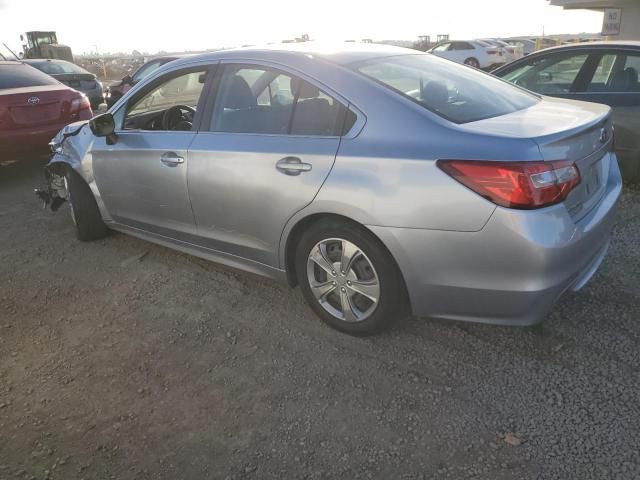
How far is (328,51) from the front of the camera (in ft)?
10.6

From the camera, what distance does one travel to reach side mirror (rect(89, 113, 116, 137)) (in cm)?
396

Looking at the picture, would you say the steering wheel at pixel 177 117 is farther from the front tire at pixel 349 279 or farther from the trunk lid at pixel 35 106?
the trunk lid at pixel 35 106

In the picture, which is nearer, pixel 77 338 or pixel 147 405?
pixel 147 405

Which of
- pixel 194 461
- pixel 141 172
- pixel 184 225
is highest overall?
pixel 141 172

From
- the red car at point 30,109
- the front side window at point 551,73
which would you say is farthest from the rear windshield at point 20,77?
the front side window at point 551,73

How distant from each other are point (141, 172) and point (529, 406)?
9.50ft

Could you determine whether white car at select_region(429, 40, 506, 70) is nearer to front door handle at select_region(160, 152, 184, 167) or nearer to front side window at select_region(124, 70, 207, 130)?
front side window at select_region(124, 70, 207, 130)

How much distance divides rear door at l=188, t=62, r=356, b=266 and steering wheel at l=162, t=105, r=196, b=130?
812 mm

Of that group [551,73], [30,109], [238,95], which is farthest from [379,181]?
[30,109]

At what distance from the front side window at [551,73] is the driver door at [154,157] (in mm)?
3682

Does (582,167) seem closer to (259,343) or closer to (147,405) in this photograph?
(259,343)

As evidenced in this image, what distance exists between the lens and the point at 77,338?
10.8 ft

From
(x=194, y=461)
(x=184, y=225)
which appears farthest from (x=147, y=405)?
(x=184, y=225)

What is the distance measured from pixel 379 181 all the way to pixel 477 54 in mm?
22955
